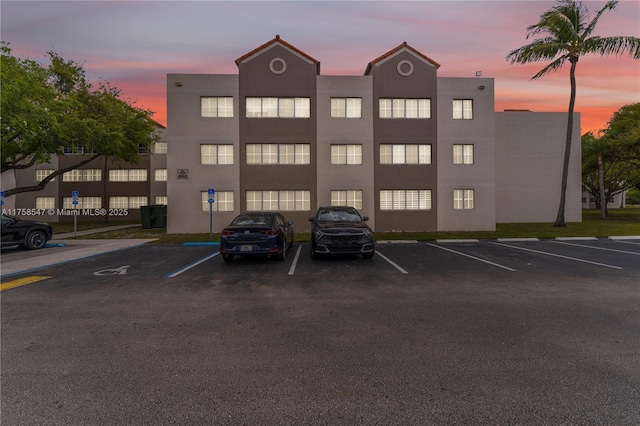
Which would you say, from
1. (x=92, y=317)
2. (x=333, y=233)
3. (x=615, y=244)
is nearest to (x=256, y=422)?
(x=92, y=317)

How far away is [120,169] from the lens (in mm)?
35500

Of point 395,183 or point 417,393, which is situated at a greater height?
point 395,183

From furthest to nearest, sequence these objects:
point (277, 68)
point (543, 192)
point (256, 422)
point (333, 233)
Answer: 1. point (543, 192)
2. point (277, 68)
3. point (333, 233)
4. point (256, 422)

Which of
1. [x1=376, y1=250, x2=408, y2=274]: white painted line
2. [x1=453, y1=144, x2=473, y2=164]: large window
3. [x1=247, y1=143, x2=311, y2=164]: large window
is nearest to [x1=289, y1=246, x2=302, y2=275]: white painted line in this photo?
[x1=376, y1=250, x2=408, y2=274]: white painted line

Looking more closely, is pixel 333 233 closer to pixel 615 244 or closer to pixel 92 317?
pixel 92 317

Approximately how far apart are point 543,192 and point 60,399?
30170mm

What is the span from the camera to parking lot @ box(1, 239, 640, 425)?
9.24ft

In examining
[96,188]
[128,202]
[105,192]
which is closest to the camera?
[105,192]

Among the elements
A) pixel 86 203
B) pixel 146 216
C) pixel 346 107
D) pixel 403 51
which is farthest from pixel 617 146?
pixel 86 203

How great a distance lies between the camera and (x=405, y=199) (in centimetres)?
2080

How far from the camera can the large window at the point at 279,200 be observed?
790 inches

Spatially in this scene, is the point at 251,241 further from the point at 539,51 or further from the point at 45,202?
the point at 45,202

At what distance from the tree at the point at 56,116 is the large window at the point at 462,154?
24.0m

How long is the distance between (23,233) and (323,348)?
15350 mm
